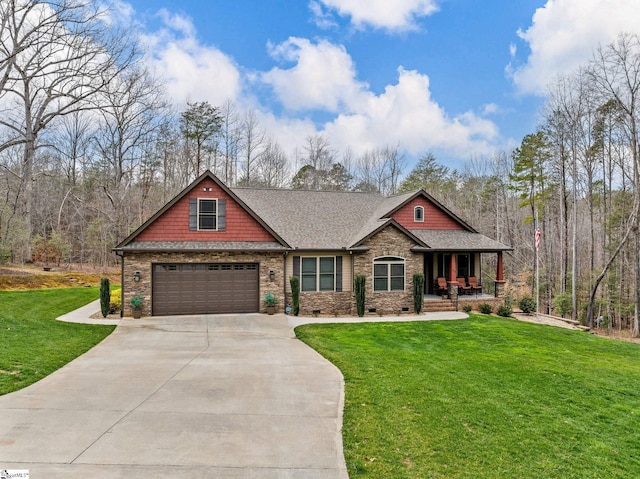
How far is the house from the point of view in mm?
16016

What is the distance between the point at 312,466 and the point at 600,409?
543 cm

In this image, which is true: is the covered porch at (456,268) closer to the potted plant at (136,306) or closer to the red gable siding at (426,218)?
the red gable siding at (426,218)

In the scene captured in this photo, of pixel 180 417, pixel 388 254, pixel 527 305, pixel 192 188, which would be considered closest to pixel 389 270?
pixel 388 254

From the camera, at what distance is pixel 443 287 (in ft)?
64.6

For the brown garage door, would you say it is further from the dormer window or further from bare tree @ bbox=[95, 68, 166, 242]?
bare tree @ bbox=[95, 68, 166, 242]

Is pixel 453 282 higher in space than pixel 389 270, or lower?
lower

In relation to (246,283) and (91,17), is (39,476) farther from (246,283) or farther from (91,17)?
(91,17)

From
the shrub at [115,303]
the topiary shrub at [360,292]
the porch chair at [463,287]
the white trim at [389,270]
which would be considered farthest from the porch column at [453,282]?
the shrub at [115,303]

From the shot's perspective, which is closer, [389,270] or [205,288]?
[205,288]

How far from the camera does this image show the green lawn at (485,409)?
479 centimetres

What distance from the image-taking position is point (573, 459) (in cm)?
499

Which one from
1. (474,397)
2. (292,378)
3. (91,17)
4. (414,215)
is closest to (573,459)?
(474,397)

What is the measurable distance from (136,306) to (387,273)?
34.1 ft

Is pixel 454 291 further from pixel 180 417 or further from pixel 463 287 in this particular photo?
pixel 180 417
